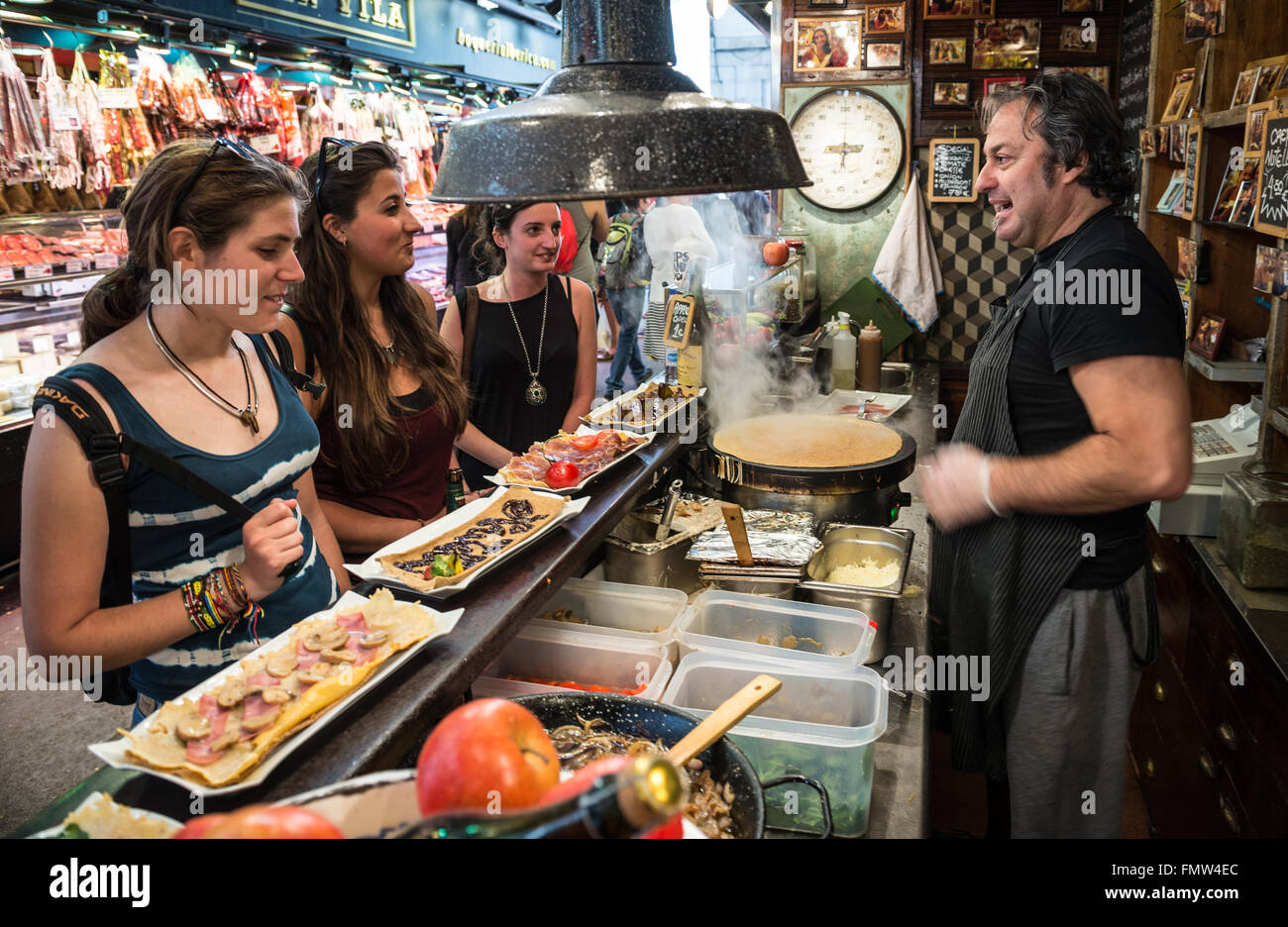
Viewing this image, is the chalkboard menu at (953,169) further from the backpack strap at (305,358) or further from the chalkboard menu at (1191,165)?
the backpack strap at (305,358)

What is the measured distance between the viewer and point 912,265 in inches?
232

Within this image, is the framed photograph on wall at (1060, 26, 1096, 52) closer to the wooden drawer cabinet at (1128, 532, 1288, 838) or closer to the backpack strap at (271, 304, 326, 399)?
the wooden drawer cabinet at (1128, 532, 1288, 838)

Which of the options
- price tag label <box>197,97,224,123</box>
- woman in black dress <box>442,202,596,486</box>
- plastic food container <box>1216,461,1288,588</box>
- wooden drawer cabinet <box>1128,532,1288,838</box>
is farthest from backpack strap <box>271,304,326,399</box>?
price tag label <box>197,97,224,123</box>

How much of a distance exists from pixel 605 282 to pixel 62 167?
4.24m

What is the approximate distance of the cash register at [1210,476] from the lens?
3.31m

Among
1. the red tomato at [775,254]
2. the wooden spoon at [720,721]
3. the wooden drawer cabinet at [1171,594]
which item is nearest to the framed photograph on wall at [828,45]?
the red tomato at [775,254]

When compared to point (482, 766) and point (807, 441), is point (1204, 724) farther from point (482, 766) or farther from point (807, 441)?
point (482, 766)

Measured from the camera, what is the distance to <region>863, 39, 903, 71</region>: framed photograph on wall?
18.8 feet

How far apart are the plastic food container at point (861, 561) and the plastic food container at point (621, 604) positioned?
0.36 m

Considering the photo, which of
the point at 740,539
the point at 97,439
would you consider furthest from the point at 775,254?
the point at 97,439

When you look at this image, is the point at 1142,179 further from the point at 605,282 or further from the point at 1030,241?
the point at 605,282

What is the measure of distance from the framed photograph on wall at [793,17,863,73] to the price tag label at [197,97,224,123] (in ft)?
12.1

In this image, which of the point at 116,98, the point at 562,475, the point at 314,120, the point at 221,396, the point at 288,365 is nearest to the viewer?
the point at 221,396

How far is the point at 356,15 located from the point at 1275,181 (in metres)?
7.08
